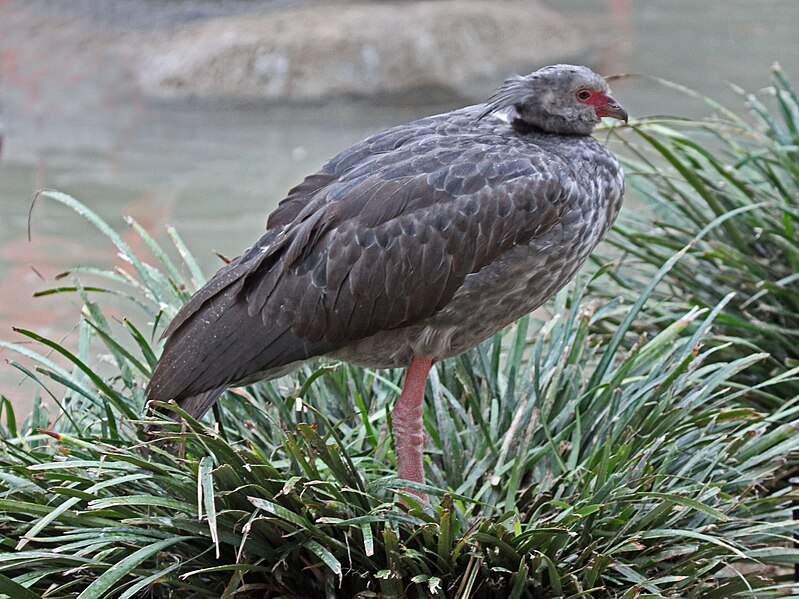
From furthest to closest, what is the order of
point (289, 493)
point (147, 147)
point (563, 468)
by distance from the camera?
point (147, 147), point (563, 468), point (289, 493)

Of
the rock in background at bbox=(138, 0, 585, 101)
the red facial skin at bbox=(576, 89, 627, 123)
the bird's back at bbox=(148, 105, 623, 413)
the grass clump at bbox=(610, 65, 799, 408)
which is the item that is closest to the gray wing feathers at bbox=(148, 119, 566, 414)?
the bird's back at bbox=(148, 105, 623, 413)

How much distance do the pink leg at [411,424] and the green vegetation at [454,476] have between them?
102 millimetres

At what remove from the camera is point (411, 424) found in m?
3.15

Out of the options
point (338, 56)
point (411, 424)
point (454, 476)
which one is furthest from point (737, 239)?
point (338, 56)

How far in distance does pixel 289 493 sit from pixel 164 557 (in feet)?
1.24

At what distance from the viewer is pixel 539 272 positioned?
310cm

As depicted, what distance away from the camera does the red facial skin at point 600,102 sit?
3273 millimetres

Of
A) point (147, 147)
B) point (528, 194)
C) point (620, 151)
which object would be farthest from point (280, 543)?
point (147, 147)

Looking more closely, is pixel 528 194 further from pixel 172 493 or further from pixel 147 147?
pixel 147 147

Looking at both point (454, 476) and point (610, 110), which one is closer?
point (610, 110)

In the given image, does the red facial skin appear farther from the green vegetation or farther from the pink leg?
the pink leg

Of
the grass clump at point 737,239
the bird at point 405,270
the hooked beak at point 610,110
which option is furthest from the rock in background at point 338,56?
the bird at point 405,270

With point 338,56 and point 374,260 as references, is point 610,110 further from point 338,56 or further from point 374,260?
point 338,56

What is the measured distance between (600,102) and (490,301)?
26.6 inches
